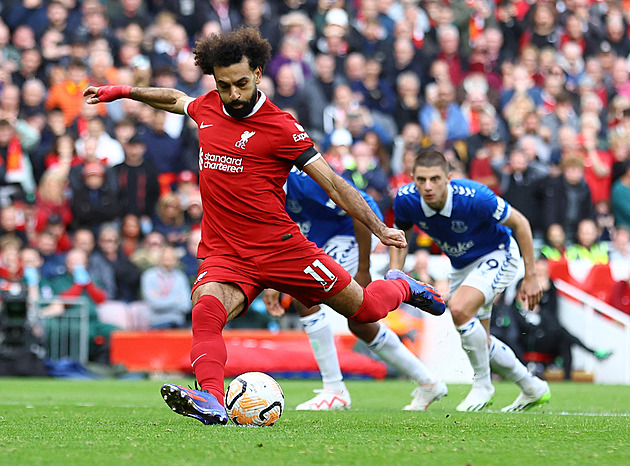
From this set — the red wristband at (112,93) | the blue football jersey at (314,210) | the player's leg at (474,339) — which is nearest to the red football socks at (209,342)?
the red wristband at (112,93)

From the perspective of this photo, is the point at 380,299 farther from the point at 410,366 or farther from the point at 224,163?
the point at 410,366

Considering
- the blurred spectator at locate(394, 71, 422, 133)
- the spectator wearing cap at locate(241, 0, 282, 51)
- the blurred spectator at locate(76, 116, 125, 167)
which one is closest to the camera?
the blurred spectator at locate(76, 116, 125, 167)

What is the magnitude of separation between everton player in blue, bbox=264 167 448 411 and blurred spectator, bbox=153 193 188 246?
6.74 m

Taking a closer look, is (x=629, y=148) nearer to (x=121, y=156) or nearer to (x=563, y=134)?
(x=563, y=134)

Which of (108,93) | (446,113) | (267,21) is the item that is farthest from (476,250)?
(267,21)

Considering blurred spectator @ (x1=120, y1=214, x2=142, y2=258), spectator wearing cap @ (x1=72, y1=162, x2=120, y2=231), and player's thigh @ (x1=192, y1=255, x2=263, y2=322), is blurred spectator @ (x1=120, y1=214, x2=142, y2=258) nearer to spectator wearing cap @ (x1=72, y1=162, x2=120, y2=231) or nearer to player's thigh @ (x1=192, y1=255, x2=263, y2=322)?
spectator wearing cap @ (x1=72, y1=162, x2=120, y2=231)

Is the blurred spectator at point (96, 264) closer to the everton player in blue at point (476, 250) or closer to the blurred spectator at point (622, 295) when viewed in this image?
the blurred spectator at point (622, 295)

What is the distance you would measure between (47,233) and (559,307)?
23.3ft

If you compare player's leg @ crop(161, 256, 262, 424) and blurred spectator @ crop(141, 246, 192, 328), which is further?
blurred spectator @ crop(141, 246, 192, 328)

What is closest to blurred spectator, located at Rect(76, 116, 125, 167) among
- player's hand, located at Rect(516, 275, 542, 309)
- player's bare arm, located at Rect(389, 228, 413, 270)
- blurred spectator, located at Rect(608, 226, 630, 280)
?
blurred spectator, located at Rect(608, 226, 630, 280)

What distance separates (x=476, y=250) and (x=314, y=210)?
52.9 inches

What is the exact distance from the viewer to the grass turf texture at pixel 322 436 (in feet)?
16.5

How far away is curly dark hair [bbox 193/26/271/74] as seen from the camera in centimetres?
653

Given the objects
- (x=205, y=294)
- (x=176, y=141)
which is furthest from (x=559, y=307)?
(x=205, y=294)
